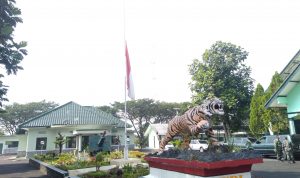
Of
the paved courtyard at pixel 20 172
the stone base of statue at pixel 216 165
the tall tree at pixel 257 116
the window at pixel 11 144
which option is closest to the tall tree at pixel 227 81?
the tall tree at pixel 257 116

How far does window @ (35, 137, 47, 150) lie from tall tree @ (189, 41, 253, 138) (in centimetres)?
2054

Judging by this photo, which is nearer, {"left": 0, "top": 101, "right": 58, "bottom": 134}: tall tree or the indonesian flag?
the indonesian flag

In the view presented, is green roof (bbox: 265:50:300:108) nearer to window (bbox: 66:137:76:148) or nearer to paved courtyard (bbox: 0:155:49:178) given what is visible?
paved courtyard (bbox: 0:155:49:178)

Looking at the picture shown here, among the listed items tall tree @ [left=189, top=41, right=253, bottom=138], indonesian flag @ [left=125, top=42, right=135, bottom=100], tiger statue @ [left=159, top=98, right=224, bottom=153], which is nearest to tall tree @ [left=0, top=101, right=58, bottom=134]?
tall tree @ [left=189, top=41, right=253, bottom=138]

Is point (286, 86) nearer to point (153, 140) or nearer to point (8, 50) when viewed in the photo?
point (8, 50)

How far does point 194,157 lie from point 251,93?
30.5 metres

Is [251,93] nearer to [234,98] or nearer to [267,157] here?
[234,98]

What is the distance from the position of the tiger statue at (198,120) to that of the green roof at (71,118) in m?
29.2

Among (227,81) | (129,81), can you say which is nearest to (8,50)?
(129,81)

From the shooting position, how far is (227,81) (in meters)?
32.0

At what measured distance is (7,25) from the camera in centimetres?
755

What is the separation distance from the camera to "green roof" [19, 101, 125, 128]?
34.7 m

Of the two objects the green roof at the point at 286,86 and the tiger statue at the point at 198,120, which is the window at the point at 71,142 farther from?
the tiger statue at the point at 198,120

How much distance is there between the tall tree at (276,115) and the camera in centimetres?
2462
